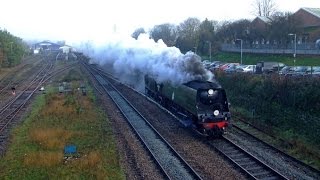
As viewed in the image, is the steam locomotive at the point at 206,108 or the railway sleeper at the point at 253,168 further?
the steam locomotive at the point at 206,108

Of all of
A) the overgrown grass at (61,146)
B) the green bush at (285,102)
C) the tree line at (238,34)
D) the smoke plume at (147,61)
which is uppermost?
the tree line at (238,34)

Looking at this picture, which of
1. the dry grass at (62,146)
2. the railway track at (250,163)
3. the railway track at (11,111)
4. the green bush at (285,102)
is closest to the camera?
the railway track at (250,163)

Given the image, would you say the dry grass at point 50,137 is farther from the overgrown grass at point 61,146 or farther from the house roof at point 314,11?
the house roof at point 314,11

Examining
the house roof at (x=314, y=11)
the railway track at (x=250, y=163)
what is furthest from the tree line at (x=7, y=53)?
the railway track at (x=250, y=163)

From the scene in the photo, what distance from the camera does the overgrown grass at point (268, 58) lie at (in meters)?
54.7

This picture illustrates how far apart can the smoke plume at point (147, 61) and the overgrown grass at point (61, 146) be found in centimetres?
583

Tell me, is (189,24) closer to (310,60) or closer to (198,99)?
(310,60)

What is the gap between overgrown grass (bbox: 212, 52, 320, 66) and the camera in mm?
54744

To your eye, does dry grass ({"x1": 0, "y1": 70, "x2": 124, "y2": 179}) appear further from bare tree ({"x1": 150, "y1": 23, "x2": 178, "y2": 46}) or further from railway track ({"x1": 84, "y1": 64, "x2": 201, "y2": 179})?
bare tree ({"x1": 150, "y1": 23, "x2": 178, "y2": 46})

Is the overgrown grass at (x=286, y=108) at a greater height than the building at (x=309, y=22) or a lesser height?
lesser

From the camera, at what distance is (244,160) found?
20.3 m

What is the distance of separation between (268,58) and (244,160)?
47693 millimetres

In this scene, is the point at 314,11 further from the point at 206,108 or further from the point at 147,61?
the point at 206,108

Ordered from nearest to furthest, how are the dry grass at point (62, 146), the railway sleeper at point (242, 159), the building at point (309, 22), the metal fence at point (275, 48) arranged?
the dry grass at point (62, 146), the railway sleeper at point (242, 159), the metal fence at point (275, 48), the building at point (309, 22)
